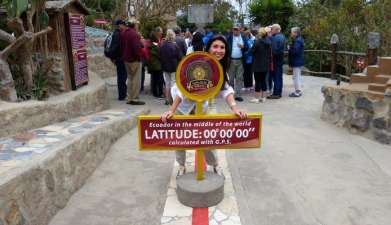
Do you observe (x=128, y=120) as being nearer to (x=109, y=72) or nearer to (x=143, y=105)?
(x=143, y=105)

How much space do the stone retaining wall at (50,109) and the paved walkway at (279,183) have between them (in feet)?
2.82

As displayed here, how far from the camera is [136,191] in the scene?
4141 millimetres

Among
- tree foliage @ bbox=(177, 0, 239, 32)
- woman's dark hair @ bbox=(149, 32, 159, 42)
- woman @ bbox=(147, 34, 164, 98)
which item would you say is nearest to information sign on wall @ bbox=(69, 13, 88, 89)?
woman @ bbox=(147, 34, 164, 98)

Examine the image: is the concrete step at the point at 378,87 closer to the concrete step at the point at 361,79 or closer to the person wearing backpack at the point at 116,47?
the concrete step at the point at 361,79

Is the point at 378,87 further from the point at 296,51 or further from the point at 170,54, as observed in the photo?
the point at 170,54

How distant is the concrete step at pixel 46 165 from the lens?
303cm

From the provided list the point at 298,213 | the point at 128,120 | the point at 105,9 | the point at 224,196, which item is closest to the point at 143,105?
the point at 128,120

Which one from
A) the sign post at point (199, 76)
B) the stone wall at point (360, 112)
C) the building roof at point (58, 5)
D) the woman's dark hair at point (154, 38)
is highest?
the building roof at point (58, 5)

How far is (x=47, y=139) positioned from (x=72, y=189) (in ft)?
2.17

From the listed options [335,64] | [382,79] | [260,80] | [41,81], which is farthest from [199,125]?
[335,64]

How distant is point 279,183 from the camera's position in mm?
4316

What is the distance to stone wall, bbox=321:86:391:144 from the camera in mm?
5617

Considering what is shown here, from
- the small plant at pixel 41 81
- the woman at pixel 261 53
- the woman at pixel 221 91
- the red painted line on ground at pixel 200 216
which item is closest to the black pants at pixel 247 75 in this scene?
the woman at pixel 261 53

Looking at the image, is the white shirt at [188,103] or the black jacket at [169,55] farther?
the black jacket at [169,55]
